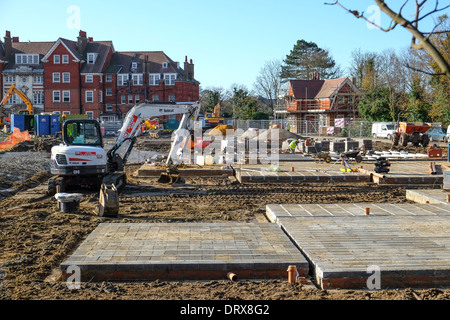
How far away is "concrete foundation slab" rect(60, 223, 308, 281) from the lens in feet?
22.3

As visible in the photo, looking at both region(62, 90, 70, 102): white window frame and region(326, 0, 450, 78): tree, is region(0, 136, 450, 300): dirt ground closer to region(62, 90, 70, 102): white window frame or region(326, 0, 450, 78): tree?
region(326, 0, 450, 78): tree

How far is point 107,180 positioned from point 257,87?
235 ft

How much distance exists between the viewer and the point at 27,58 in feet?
217

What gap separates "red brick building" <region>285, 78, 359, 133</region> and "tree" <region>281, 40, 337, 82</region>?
40.3 ft

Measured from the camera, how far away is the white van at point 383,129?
1811 inches

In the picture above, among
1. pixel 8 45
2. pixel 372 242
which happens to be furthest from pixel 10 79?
pixel 372 242

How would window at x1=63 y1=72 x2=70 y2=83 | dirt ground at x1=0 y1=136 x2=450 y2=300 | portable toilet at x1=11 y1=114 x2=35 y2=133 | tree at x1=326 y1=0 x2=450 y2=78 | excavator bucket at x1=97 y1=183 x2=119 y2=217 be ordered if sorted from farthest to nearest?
1. window at x1=63 y1=72 x2=70 y2=83
2. portable toilet at x1=11 y1=114 x2=35 y2=133
3. excavator bucket at x1=97 y1=183 x2=119 y2=217
4. dirt ground at x1=0 y1=136 x2=450 y2=300
5. tree at x1=326 y1=0 x2=450 y2=78

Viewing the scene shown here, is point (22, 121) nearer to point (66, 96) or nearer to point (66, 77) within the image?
point (66, 96)

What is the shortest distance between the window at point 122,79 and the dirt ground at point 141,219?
42.1m

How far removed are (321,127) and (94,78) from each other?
29046 millimetres

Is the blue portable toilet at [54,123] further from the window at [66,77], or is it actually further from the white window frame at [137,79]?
the white window frame at [137,79]

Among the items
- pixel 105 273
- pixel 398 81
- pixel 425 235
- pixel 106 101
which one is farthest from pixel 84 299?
pixel 106 101

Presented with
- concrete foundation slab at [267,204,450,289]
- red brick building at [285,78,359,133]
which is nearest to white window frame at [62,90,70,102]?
red brick building at [285,78,359,133]
